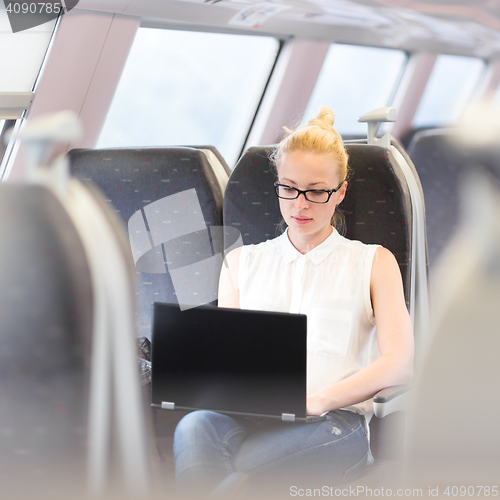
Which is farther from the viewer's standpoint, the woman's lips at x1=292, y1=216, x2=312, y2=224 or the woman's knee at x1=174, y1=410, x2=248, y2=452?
the woman's lips at x1=292, y1=216, x2=312, y2=224

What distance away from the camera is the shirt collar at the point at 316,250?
1112mm

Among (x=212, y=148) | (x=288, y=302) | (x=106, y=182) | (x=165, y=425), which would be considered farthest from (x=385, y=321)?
(x=212, y=148)

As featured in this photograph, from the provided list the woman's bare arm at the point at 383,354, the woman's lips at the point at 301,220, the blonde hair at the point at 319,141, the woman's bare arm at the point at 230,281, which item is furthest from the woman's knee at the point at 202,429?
the blonde hair at the point at 319,141

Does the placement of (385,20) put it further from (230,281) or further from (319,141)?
(230,281)

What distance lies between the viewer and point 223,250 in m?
1.41

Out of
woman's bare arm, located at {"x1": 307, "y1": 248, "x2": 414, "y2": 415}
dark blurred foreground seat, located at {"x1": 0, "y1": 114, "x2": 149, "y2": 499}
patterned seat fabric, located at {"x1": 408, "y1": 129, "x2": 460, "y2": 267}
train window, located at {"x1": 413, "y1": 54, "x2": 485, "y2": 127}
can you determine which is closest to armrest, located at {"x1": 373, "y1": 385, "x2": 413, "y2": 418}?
woman's bare arm, located at {"x1": 307, "y1": 248, "x2": 414, "y2": 415}

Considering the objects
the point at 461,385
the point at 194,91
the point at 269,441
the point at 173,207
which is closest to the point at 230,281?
the point at 173,207

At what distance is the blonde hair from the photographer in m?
1.05

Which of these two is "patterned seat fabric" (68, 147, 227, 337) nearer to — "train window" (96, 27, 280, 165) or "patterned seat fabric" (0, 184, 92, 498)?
"train window" (96, 27, 280, 165)

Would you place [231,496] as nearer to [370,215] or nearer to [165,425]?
[165,425]

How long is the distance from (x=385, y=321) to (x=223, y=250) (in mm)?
532

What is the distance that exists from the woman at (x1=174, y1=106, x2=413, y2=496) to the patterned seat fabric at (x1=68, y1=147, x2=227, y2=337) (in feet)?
0.48

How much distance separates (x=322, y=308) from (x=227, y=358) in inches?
16.1

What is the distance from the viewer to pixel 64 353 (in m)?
0.29
